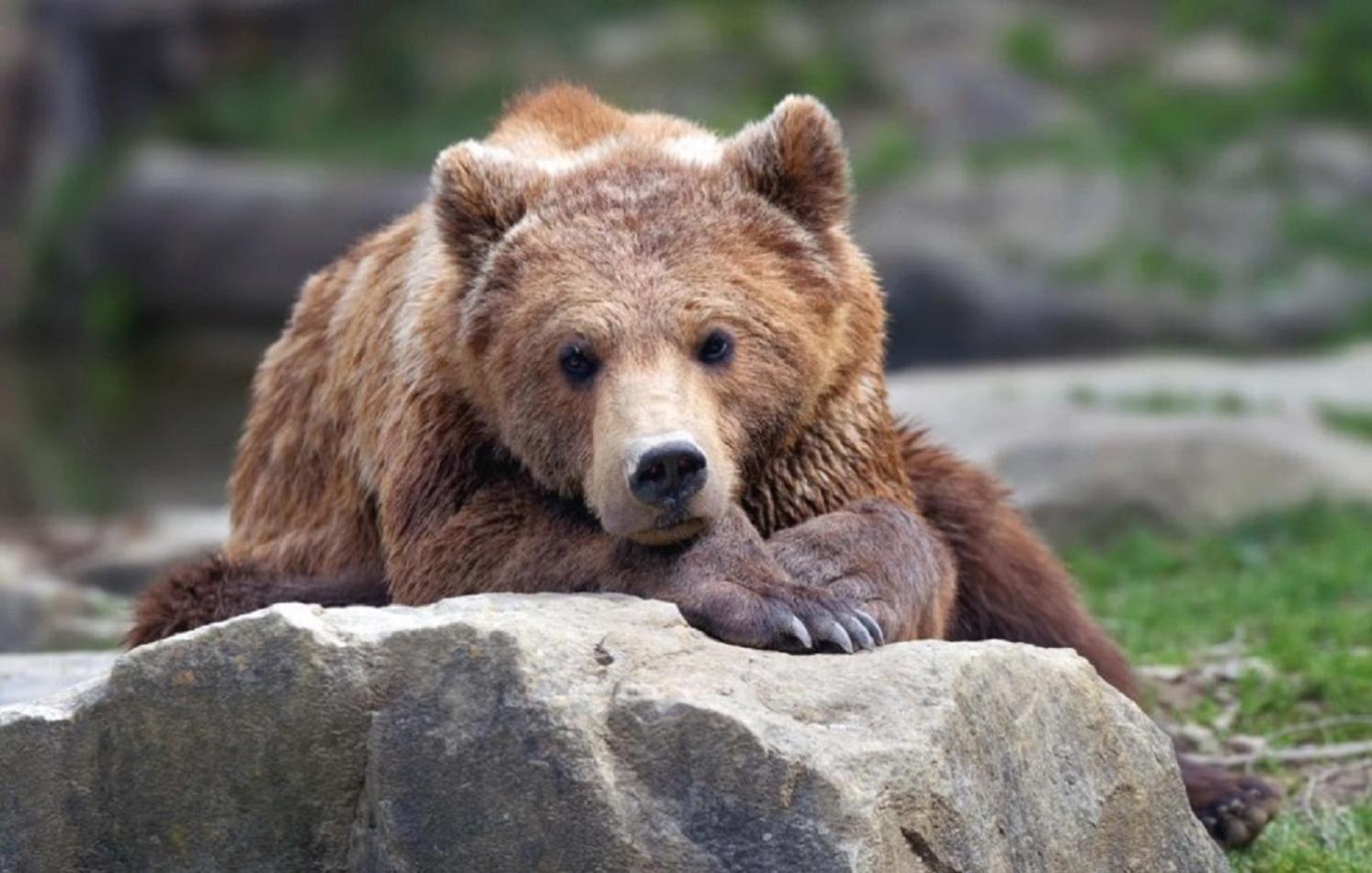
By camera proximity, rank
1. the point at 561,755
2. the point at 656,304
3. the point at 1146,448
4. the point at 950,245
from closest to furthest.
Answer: the point at 561,755, the point at 656,304, the point at 1146,448, the point at 950,245

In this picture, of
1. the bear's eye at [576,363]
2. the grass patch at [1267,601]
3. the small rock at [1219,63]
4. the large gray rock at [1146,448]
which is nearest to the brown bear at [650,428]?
the bear's eye at [576,363]

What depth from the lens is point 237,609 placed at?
5801 millimetres

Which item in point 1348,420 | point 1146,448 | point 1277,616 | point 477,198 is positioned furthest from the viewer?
point 1348,420

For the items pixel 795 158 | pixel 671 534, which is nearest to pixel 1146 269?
pixel 795 158

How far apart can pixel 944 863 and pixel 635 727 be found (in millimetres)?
619

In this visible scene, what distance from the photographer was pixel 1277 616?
7852mm

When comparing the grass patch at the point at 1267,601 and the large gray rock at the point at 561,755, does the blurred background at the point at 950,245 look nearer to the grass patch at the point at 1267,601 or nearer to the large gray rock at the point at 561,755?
the grass patch at the point at 1267,601

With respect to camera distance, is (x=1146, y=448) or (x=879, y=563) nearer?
(x=879, y=563)

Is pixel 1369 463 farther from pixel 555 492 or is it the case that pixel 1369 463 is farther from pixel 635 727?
pixel 635 727

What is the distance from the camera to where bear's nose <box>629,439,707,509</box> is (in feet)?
15.1

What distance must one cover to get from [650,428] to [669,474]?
12 centimetres

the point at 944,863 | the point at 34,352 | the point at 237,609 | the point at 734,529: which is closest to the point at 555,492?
the point at 734,529

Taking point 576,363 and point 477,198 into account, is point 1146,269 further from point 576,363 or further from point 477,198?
point 576,363

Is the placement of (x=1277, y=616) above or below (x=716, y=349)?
below
